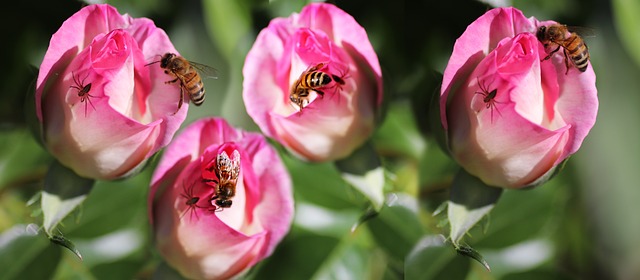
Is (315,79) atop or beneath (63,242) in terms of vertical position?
atop

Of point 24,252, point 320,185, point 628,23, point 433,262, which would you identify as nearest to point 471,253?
point 433,262

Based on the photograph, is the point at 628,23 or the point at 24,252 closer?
the point at 24,252

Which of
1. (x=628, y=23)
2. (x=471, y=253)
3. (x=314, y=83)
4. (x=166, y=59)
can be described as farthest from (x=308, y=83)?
(x=628, y=23)

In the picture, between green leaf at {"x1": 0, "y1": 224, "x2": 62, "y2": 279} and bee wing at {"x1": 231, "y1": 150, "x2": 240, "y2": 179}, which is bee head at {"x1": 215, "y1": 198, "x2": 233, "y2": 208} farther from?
green leaf at {"x1": 0, "y1": 224, "x2": 62, "y2": 279}

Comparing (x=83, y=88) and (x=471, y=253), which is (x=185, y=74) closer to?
(x=83, y=88)

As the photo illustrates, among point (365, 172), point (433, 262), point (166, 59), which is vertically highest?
point (166, 59)

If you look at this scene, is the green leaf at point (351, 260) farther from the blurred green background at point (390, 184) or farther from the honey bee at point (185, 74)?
the honey bee at point (185, 74)
